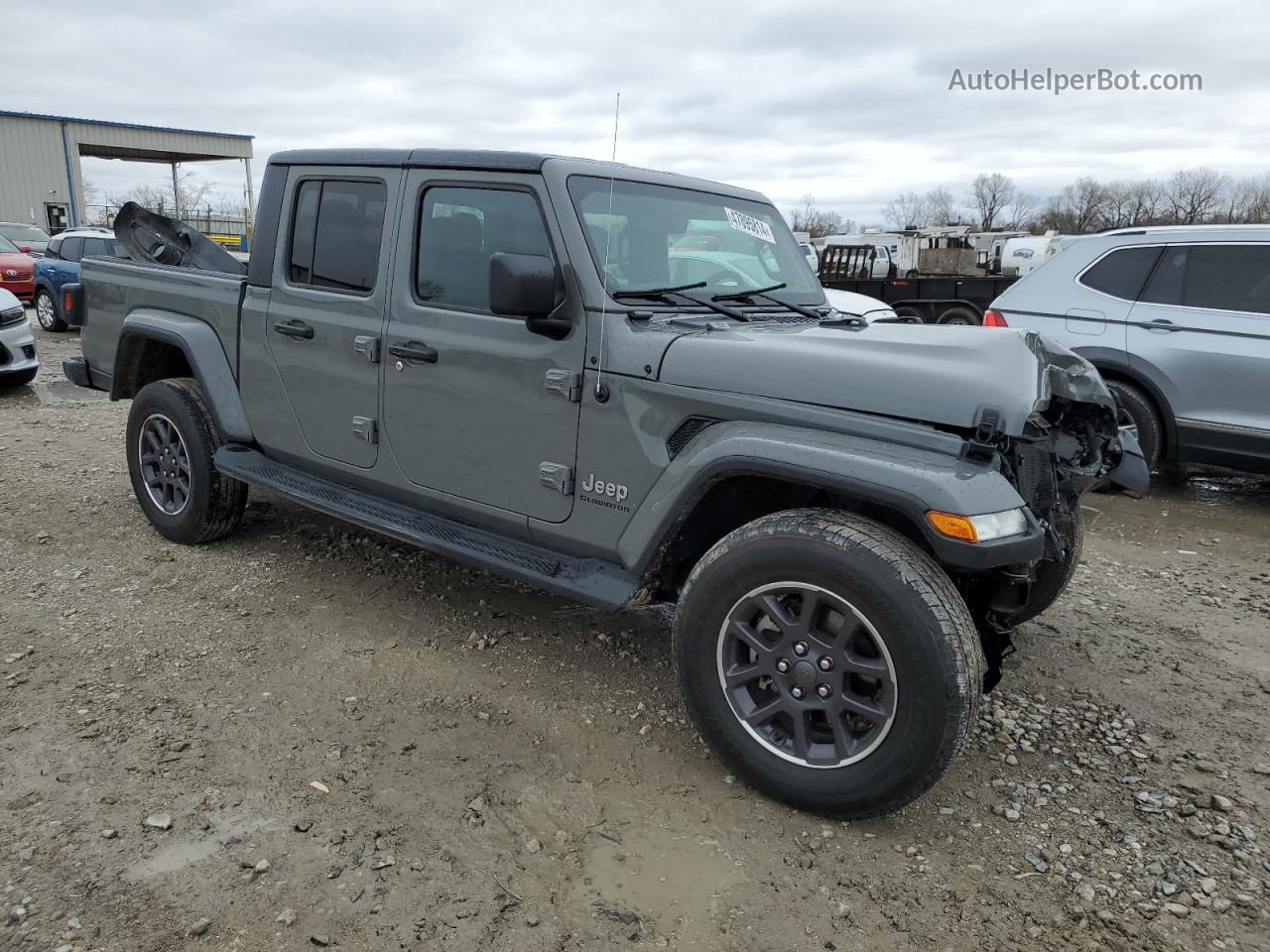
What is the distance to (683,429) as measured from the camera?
3.03 metres

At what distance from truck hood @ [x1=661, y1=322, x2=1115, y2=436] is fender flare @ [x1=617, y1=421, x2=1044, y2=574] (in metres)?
0.12

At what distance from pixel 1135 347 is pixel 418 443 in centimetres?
507

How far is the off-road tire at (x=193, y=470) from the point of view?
461 centimetres

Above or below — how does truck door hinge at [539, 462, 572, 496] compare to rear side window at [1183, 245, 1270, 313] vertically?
below

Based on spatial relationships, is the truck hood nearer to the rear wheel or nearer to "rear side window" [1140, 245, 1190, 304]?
"rear side window" [1140, 245, 1190, 304]

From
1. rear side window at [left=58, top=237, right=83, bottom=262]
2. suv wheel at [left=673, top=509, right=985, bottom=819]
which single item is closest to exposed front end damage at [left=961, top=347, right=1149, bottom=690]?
suv wheel at [left=673, top=509, right=985, bottom=819]

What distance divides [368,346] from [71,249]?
43.7 ft

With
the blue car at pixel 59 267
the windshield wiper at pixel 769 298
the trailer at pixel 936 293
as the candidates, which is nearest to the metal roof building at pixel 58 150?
the blue car at pixel 59 267

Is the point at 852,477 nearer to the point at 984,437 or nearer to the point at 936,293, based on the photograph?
the point at 984,437

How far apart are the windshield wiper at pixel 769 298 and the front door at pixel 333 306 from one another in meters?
1.40

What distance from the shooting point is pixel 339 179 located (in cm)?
400

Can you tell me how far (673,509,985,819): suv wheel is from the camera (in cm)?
254

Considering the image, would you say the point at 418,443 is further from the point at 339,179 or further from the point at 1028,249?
the point at 1028,249

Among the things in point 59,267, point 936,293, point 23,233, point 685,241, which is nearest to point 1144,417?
point 685,241
